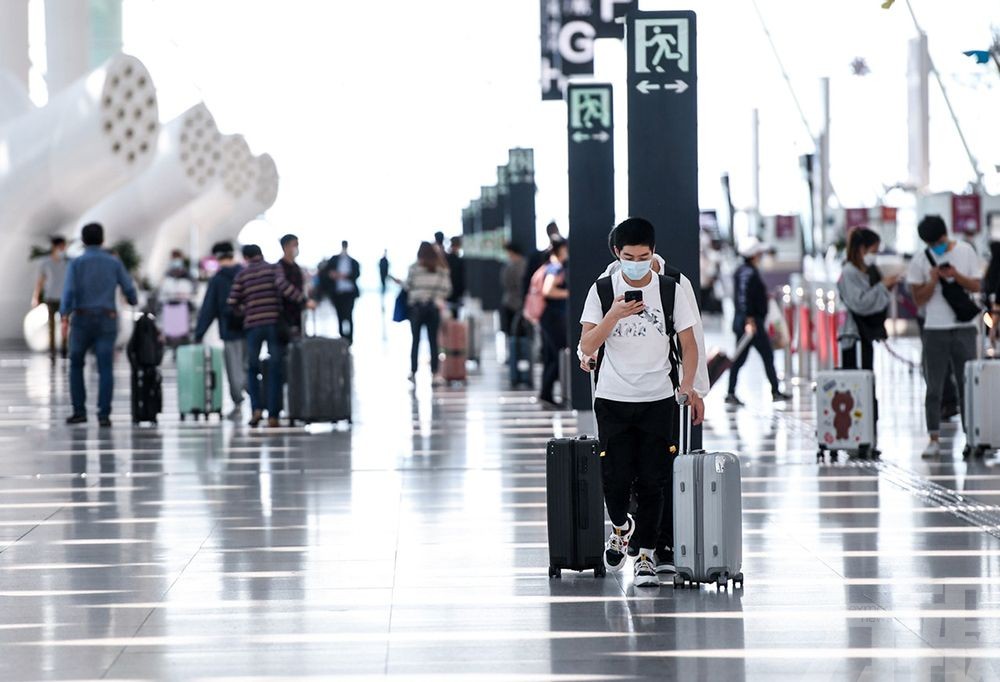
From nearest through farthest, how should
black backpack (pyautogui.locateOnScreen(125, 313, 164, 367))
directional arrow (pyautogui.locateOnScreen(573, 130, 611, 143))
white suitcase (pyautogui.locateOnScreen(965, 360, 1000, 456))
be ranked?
white suitcase (pyautogui.locateOnScreen(965, 360, 1000, 456)) < directional arrow (pyautogui.locateOnScreen(573, 130, 611, 143)) < black backpack (pyautogui.locateOnScreen(125, 313, 164, 367))

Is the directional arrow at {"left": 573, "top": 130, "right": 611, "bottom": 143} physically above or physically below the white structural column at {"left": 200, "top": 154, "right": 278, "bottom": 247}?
below

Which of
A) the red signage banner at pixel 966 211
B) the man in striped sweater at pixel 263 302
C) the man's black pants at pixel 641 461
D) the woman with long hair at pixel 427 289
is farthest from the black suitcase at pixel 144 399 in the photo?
the red signage banner at pixel 966 211

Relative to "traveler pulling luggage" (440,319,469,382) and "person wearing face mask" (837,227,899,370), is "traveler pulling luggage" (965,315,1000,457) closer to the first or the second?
"person wearing face mask" (837,227,899,370)

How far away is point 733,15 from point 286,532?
36625mm

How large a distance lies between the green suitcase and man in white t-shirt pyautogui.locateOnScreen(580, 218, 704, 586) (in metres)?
9.09

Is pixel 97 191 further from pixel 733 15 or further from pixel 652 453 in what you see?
pixel 652 453

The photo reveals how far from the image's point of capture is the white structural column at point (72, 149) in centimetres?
3180

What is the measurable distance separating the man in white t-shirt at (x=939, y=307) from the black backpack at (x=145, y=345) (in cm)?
693

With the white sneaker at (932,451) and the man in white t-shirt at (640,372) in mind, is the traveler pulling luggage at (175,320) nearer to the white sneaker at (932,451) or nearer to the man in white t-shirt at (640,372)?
the white sneaker at (932,451)

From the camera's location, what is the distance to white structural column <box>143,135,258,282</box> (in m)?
58.5

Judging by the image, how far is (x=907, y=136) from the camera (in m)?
39.8

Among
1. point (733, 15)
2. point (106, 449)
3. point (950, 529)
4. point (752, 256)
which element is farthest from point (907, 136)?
point (950, 529)

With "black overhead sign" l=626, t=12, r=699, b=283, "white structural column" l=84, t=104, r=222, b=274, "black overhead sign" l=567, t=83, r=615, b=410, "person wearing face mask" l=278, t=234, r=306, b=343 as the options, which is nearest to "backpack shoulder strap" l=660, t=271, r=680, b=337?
"black overhead sign" l=626, t=12, r=699, b=283

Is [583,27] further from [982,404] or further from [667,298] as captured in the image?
[667,298]
